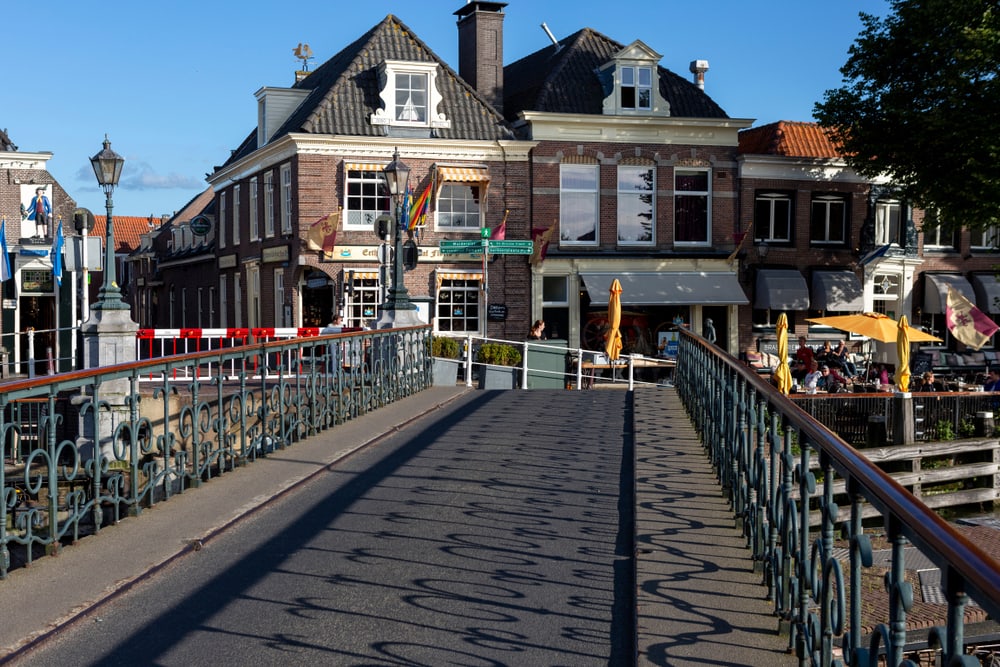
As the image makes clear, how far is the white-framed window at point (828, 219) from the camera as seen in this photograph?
111ft

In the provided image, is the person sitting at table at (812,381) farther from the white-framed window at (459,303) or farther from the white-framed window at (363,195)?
the white-framed window at (363,195)

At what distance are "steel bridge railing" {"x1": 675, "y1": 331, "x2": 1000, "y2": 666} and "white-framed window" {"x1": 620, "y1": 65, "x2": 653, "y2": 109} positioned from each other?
25.4m

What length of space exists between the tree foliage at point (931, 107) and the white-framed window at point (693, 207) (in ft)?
13.3

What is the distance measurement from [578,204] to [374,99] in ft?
21.5

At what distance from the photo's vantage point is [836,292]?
109 feet

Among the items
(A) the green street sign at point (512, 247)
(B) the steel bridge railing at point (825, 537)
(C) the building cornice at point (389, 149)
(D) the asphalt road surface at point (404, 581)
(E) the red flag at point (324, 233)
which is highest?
(C) the building cornice at point (389, 149)

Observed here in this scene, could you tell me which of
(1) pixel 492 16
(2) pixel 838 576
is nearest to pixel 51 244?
(1) pixel 492 16

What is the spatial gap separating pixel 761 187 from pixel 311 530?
28.2 meters

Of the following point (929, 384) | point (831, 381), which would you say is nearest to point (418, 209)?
point (831, 381)

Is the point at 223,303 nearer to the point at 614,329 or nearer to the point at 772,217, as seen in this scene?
the point at 772,217

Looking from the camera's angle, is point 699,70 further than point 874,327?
Yes

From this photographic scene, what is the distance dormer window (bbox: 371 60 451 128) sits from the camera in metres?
30.7

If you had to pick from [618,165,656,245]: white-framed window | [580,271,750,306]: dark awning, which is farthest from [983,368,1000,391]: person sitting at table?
[618,165,656,245]: white-framed window

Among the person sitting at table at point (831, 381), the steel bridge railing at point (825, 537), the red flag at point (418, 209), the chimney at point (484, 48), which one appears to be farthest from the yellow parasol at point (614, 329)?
the steel bridge railing at point (825, 537)
